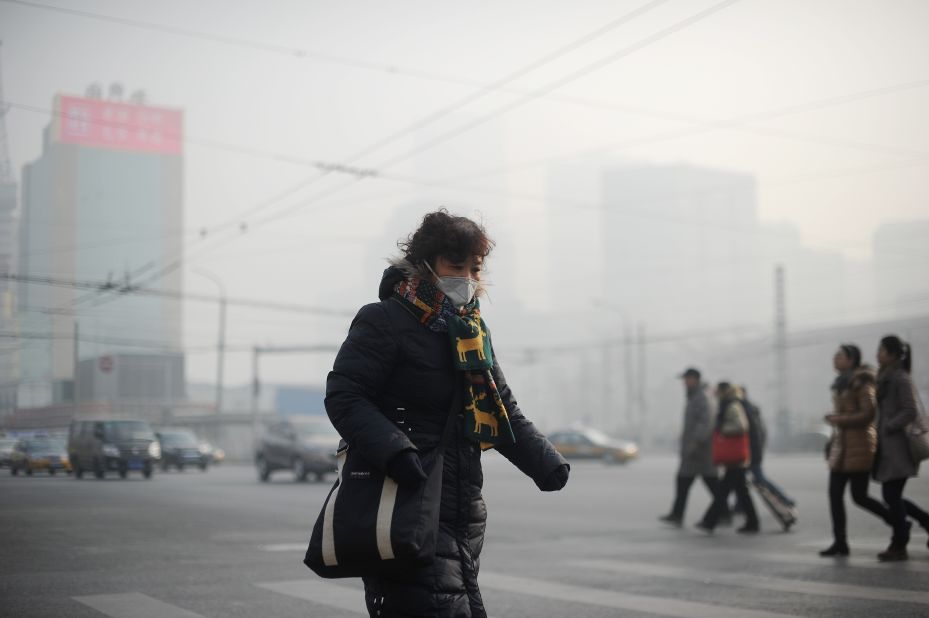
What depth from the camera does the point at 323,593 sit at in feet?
25.8

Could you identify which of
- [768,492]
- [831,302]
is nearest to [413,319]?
[768,492]

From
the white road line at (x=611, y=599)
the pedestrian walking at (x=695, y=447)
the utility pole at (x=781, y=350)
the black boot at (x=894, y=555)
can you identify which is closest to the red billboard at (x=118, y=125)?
the pedestrian walking at (x=695, y=447)

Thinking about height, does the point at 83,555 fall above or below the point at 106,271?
below

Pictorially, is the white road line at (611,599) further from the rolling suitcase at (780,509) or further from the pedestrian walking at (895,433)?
the rolling suitcase at (780,509)

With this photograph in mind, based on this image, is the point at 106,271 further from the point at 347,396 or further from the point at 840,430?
the point at 347,396

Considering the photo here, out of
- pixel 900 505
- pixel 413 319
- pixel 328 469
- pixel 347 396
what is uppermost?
pixel 413 319

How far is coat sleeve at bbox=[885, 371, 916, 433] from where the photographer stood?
9.04m

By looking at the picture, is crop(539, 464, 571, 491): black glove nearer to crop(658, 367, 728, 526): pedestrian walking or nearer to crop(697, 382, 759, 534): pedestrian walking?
crop(658, 367, 728, 526): pedestrian walking

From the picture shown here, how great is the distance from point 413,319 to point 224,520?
11.4 meters

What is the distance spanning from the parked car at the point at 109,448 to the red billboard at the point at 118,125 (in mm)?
7680

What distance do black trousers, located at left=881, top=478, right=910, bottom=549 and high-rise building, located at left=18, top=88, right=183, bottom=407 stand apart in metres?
18.9

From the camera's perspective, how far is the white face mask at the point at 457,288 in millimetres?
3936

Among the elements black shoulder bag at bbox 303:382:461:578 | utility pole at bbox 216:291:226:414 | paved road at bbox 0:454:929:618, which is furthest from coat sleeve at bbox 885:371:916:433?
utility pole at bbox 216:291:226:414

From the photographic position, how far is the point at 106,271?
3388 centimetres
